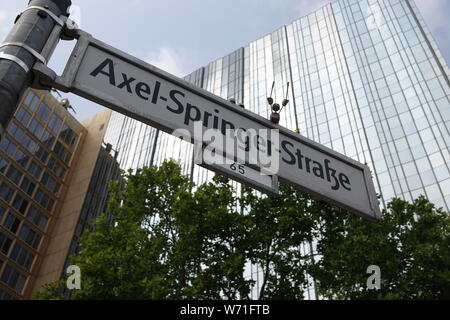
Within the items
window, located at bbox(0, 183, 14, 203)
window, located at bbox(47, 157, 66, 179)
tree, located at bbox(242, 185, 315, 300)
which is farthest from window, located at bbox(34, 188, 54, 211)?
tree, located at bbox(242, 185, 315, 300)

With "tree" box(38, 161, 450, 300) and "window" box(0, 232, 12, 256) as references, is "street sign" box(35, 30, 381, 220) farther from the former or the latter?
"window" box(0, 232, 12, 256)

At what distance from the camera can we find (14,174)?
4294 cm

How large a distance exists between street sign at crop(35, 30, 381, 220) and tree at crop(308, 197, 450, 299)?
33.8ft

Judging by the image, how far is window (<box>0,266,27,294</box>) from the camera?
1556 inches

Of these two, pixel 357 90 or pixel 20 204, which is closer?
pixel 20 204

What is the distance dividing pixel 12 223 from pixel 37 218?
14.1 feet

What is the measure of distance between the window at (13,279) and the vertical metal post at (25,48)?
41.9m

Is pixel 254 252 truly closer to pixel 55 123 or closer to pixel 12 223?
pixel 12 223

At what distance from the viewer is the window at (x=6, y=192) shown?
40.8 m

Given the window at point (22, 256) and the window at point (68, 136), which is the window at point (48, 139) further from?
the window at point (22, 256)

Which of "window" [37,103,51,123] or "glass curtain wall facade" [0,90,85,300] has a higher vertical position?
"window" [37,103,51,123]

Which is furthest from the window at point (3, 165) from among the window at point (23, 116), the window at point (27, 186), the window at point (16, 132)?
the window at point (23, 116)

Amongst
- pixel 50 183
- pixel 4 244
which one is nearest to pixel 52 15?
pixel 4 244

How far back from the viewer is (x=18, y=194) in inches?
1687
